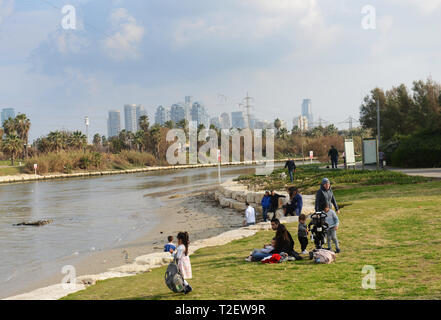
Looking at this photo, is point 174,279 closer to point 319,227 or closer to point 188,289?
point 188,289

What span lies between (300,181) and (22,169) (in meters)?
76.4

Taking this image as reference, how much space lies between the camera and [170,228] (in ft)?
76.5

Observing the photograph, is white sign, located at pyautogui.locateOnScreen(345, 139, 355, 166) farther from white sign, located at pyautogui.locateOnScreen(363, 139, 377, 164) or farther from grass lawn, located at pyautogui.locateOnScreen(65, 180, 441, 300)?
grass lawn, located at pyautogui.locateOnScreen(65, 180, 441, 300)

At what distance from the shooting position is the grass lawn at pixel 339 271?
7925mm

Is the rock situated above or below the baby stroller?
below

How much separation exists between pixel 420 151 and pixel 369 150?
8.21m

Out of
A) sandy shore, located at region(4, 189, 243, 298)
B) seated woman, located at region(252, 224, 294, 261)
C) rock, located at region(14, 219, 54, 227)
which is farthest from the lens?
rock, located at region(14, 219, 54, 227)

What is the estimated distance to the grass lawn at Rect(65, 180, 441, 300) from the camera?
7.92 metres

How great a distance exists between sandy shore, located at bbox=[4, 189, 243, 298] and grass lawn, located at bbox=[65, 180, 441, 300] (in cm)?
428

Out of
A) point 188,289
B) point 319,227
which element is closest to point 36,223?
point 188,289

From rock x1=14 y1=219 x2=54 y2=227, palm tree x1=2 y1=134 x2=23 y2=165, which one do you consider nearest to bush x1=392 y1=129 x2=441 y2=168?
rock x1=14 y1=219 x2=54 y2=227

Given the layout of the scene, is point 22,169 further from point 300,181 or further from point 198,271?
point 198,271

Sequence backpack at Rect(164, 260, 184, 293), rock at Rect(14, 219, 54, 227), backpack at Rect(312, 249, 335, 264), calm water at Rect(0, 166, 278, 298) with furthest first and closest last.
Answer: rock at Rect(14, 219, 54, 227) < calm water at Rect(0, 166, 278, 298) < backpack at Rect(312, 249, 335, 264) < backpack at Rect(164, 260, 184, 293)

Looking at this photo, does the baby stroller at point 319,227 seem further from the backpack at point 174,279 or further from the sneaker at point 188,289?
the backpack at point 174,279
